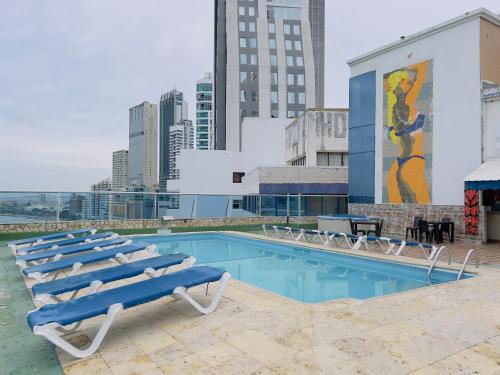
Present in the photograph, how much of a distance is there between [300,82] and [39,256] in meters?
53.0

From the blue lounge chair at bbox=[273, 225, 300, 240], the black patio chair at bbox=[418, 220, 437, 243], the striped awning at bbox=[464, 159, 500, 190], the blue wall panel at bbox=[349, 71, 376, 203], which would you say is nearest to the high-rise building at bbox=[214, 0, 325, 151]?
the blue wall panel at bbox=[349, 71, 376, 203]

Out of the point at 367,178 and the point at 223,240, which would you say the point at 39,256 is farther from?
the point at 367,178

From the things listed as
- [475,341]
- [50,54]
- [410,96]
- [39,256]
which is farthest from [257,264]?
[50,54]

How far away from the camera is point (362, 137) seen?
16031 mm

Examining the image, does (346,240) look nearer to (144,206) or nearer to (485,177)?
(485,177)

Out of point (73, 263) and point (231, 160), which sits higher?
point (231, 160)

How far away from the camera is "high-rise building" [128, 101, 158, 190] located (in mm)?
163750

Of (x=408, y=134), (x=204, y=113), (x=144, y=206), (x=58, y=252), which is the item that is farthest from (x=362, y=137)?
(x=204, y=113)

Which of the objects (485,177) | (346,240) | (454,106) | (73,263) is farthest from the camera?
(454,106)

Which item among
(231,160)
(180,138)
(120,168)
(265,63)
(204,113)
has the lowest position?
(231,160)

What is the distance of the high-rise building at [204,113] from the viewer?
98.6 meters

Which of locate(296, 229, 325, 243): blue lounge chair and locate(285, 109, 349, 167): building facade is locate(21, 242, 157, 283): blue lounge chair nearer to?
locate(296, 229, 325, 243): blue lounge chair

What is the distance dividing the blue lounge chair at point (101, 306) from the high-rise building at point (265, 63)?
48.6 meters

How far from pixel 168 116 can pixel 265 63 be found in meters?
132
